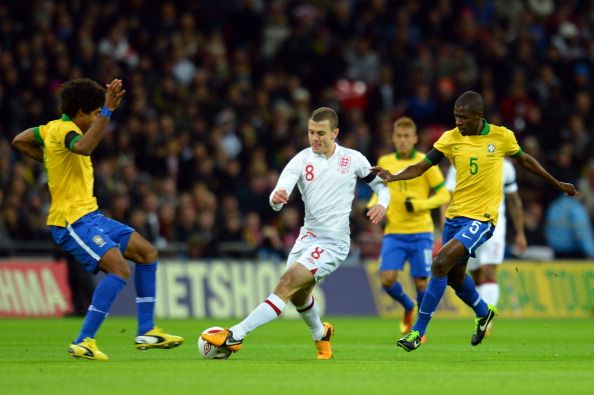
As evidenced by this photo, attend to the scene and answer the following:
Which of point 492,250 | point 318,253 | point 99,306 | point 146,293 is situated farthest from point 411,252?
point 99,306

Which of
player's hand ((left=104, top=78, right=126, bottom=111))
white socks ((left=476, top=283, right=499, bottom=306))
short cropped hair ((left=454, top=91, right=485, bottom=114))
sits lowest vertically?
white socks ((left=476, top=283, right=499, bottom=306))

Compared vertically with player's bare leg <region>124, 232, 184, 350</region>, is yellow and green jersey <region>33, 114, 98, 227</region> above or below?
above

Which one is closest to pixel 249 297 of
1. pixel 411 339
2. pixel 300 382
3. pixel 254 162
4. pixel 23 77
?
pixel 254 162

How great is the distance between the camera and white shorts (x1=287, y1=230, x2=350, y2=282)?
462 inches

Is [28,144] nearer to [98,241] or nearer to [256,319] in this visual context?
[98,241]

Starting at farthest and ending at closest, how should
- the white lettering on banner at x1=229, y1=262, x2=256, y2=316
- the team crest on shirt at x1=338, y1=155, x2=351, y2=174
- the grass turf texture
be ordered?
1. the white lettering on banner at x1=229, y1=262, x2=256, y2=316
2. the team crest on shirt at x1=338, y1=155, x2=351, y2=174
3. the grass turf texture

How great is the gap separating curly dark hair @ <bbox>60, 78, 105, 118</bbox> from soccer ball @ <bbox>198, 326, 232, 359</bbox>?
2.40 meters

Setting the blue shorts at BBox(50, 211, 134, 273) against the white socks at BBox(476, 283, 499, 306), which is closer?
the blue shorts at BBox(50, 211, 134, 273)

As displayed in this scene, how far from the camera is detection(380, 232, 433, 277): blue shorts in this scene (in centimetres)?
1639

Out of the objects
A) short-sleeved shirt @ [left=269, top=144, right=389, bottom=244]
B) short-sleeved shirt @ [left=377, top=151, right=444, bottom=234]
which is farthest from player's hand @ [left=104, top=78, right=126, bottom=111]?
short-sleeved shirt @ [left=377, top=151, right=444, bottom=234]

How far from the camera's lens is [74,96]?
11906 mm

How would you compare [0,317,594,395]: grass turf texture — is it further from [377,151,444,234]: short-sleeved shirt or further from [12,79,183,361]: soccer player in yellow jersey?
[377,151,444,234]: short-sleeved shirt

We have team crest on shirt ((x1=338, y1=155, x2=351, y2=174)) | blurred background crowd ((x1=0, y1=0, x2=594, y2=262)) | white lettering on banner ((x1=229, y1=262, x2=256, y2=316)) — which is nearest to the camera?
team crest on shirt ((x1=338, y1=155, x2=351, y2=174))

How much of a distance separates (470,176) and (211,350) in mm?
3492
